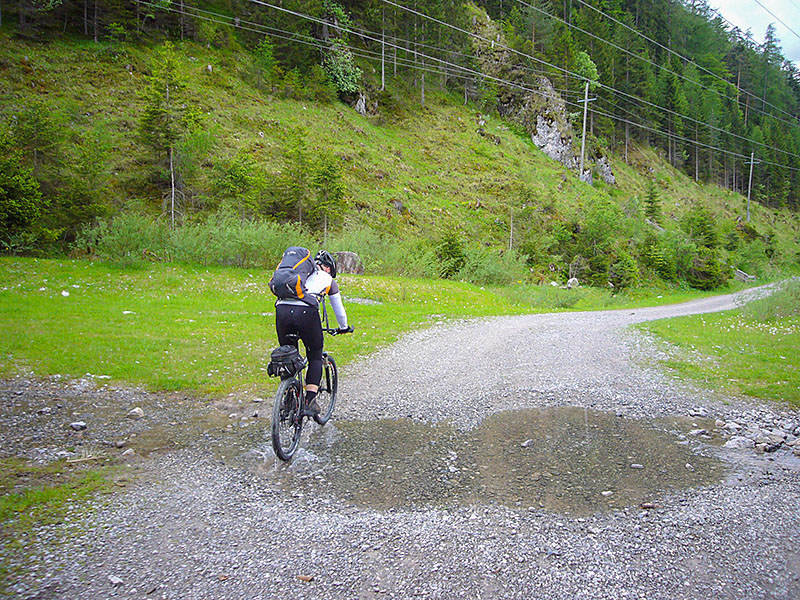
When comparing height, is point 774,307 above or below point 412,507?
above

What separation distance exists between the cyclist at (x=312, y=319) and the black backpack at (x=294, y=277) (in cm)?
7

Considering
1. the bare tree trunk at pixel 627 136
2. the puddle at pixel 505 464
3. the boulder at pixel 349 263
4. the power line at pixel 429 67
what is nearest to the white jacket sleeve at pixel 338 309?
the puddle at pixel 505 464

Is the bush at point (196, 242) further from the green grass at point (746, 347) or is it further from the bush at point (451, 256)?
the green grass at point (746, 347)

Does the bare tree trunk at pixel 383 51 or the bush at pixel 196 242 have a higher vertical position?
the bare tree trunk at pixel 383 51

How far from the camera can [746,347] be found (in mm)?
9781

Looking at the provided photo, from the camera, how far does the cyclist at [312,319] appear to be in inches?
189

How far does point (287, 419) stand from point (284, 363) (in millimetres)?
564

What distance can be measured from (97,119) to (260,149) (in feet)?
27.5

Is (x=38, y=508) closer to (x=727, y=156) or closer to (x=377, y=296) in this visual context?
(x=377, y=296)

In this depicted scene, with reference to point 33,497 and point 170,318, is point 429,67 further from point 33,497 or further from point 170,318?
point 33,497

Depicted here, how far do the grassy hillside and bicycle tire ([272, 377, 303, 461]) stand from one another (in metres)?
16.3

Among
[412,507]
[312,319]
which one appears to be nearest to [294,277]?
[312,319]

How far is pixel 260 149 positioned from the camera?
1110 inches

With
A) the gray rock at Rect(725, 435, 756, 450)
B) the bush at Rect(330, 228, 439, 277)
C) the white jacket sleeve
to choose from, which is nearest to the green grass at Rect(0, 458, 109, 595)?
the white jacket sleeve
